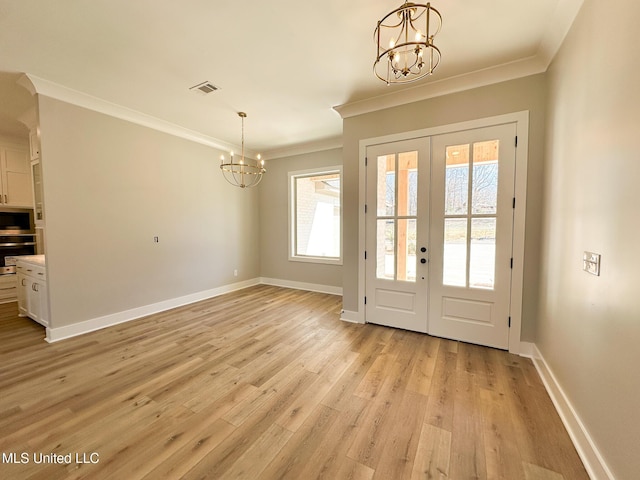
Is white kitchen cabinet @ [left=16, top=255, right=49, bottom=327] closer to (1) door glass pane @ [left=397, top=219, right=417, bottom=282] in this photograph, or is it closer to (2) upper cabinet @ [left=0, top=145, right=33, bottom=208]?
(2) upper cabinet @ [left=0, top=145, right=33, bottom=208]

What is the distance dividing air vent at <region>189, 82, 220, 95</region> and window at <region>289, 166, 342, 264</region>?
2484 mm

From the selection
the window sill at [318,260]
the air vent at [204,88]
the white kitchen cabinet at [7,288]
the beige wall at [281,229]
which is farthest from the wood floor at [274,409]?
the air vent at [204,88]

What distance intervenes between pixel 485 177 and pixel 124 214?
4599mm

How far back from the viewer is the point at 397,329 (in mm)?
3355

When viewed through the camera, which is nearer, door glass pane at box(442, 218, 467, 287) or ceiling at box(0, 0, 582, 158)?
ceiling at box(0, 0, 582, 158)

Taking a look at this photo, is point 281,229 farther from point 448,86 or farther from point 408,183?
point 448,86

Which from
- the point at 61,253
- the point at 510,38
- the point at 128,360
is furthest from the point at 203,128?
the point at 510,38

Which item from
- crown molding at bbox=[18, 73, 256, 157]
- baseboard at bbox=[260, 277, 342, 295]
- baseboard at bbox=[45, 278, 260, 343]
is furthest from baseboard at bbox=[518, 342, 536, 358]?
crown molding at bbox=[18, 73, 256, 157]

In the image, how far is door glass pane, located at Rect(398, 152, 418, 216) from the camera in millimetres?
3121

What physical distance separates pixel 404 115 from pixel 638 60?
216 cm

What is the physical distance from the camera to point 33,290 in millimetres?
3396

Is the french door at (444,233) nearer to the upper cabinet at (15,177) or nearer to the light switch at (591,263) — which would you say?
the light switch at (591,263)

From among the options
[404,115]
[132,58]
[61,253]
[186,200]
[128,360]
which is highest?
[132,58]

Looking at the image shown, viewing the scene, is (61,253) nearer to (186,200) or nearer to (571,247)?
(186,200)
